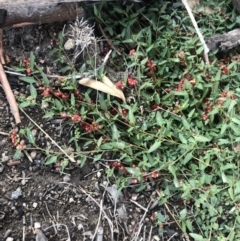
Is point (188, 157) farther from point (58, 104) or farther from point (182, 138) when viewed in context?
point (58, 104)

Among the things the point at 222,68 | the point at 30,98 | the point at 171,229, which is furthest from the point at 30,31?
the point at 171,229

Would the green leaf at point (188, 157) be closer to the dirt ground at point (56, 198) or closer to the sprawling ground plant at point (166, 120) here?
the sprawling ground plant at point (166, 120)

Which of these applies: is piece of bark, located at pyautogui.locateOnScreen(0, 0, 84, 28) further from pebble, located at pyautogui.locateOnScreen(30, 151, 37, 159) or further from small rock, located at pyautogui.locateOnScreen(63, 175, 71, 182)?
small rock, located at pyautogui.locateOnScreen(63, 175, 71, 182)

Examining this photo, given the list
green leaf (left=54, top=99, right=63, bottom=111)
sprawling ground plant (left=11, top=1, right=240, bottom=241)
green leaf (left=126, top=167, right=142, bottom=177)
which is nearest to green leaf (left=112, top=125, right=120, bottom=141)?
sprawling ground plant (left=11, top=1, right=240, bottom=241)

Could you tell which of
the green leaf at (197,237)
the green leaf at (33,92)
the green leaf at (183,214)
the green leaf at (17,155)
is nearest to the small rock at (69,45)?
the green leaf at (33,92)

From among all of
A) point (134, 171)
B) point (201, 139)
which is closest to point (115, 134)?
point (134, 171)

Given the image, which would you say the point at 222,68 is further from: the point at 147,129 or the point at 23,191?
the point at 23,191
